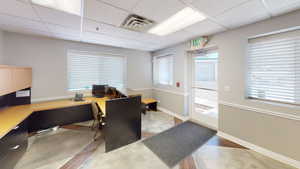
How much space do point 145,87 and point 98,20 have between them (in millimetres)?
3180

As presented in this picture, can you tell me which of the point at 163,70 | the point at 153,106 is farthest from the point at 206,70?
the point at 153,106

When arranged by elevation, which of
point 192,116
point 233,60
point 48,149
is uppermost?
point 233,60

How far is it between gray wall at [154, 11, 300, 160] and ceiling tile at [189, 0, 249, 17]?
→ 3.08 feet

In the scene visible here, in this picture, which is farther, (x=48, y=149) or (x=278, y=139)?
(x=48, y=149)

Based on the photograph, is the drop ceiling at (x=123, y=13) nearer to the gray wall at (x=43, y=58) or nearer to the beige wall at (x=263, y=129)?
the gray wall at (x=43, y=58)

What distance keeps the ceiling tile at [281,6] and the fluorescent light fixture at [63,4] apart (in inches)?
106

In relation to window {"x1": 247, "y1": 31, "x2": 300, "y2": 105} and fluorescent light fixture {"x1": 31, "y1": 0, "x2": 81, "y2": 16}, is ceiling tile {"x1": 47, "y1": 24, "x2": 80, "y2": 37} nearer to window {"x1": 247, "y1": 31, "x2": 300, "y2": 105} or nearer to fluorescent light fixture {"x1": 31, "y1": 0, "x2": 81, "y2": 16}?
fluorescent light fixture {"x1": 31, "y1": 0, "x2": 81, "y2": 16}

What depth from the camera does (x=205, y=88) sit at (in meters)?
3.25

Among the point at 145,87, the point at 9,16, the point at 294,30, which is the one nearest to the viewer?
the point at 294,30

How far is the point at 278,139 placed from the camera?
1.92 m

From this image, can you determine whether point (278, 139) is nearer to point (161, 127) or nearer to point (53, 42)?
point (161, 127)

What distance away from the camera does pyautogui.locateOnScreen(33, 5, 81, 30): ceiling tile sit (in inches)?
69.1

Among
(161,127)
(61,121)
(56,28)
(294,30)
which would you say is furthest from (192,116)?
(56,28)

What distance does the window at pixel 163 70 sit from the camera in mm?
4219
